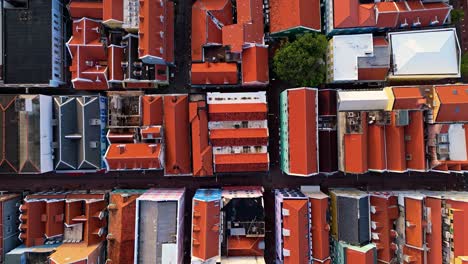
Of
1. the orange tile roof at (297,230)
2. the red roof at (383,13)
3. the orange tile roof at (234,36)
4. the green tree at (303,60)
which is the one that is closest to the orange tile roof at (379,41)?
the red roof at (383,13)

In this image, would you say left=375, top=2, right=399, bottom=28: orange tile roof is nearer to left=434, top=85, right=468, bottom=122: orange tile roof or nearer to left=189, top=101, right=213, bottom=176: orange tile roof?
left=434, top=85, right=468, bottom=122: orange tile roof

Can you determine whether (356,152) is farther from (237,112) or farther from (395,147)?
(237,112)

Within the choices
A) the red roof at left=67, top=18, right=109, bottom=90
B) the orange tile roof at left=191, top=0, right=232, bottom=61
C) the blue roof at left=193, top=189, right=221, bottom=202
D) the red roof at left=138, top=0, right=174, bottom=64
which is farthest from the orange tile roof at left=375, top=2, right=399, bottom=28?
the red roof at left=67, top=18, right=109, bottom=90

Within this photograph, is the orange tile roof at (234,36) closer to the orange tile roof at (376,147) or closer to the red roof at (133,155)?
the red roof at (133,155)

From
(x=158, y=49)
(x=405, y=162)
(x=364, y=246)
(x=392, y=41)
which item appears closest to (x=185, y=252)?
(x=364, y=246)

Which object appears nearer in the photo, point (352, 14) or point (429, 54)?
point (352, 14)

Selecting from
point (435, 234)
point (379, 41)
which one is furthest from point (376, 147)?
point (379, 41)
